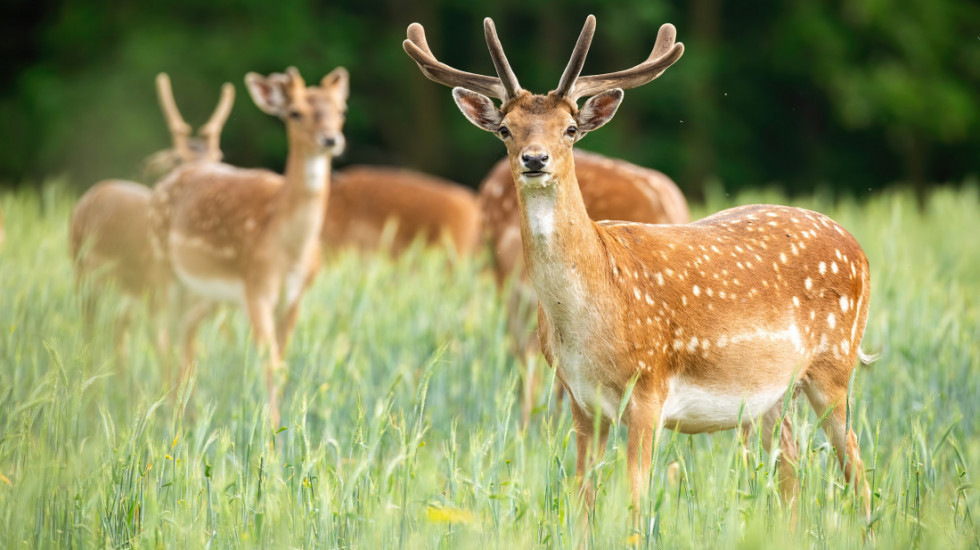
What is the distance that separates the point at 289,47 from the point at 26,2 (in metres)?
4.21

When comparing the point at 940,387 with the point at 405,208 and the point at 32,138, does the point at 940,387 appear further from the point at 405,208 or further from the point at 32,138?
the point at 32,138

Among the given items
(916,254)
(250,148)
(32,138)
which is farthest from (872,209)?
(32,138)

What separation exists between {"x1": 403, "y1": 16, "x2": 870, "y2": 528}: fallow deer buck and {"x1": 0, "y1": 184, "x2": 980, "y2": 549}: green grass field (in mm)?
143

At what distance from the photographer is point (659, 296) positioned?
12.5 feet

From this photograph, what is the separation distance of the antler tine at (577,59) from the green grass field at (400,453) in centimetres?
91

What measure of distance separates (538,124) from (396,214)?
6249mm

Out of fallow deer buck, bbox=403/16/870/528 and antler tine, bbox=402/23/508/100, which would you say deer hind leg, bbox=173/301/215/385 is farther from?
antler tine, bbox=402/23/508/100

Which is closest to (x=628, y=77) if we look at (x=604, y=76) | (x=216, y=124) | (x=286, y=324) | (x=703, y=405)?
(x=604, y=76)

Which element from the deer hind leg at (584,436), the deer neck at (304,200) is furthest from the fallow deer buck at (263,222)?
the deer hind leg at (584,436)

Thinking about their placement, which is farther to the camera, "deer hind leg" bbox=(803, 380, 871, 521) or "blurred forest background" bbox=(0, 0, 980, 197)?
"blurred forest background" bbox=(0, 0, 980, 197)

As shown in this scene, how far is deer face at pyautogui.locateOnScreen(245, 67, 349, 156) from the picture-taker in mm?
6324

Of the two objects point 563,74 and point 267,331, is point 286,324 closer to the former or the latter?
point 267,331

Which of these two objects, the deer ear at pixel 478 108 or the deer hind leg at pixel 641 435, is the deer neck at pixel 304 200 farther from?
the deer hind leg at pixel 641 435

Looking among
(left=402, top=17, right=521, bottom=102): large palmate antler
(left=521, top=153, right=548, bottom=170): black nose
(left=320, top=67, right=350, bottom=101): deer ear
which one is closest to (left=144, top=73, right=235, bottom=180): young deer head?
(left=320, top=67, right=350, bottom=101): deer ear
